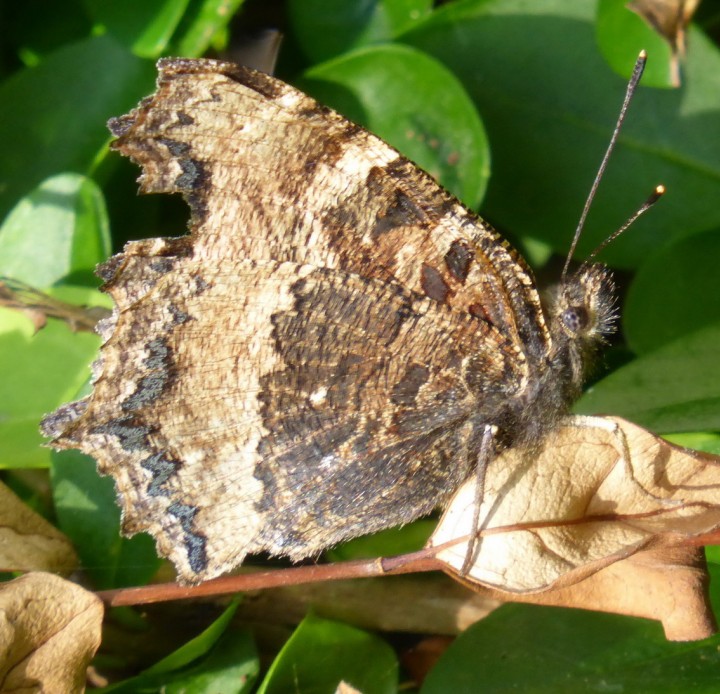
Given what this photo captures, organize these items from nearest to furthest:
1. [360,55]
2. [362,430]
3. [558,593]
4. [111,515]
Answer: [558,593] → [362,430] → [111,515] → [360,55]

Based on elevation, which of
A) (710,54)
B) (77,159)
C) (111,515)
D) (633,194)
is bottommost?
(111,515)

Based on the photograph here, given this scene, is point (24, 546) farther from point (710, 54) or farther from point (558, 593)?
point (710, 54)

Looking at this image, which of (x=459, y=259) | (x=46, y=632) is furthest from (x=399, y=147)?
(x=46, y=632)

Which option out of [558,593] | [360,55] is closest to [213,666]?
[558,593]

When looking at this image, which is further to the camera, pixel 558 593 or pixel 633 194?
pixel 633 194

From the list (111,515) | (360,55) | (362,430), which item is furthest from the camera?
(360,55)

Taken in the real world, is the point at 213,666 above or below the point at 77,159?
below

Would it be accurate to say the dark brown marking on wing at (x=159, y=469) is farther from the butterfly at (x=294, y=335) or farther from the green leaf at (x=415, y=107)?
the green leaf at (x=415, y=107)
